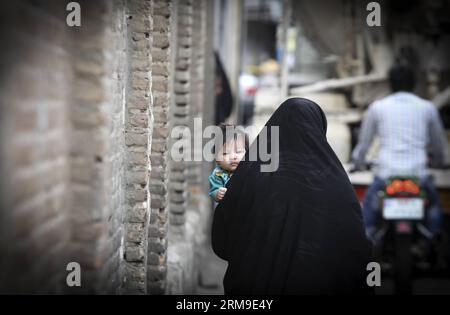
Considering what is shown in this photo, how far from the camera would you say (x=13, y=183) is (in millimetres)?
1671

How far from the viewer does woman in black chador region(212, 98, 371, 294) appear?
2.71 metres

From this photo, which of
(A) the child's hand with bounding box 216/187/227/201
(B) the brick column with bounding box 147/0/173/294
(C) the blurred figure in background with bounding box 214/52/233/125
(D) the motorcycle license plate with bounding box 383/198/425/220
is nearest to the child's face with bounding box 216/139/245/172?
(A) the child's hand with bounding box 216/187/227/201

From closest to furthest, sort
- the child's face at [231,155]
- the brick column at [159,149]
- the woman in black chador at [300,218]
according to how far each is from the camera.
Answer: the woman in black chador at [300,218], the child's face at [231,155], the brick column at [159,149]

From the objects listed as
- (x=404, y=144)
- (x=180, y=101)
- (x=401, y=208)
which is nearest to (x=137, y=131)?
(x=180, y=101)

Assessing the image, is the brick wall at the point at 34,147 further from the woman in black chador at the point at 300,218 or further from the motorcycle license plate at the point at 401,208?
the motorcycle license plate at the point at 401,208

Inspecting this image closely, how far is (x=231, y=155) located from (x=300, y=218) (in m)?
0.70

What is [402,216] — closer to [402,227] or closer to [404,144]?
[402,227]

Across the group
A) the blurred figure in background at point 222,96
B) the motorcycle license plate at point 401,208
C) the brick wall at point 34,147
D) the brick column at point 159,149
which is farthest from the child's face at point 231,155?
the blurred figure in background at point 222,96

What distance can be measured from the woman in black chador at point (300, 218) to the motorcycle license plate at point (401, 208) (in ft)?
6.58

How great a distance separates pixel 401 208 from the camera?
4.77m

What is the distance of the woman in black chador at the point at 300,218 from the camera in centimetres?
271
